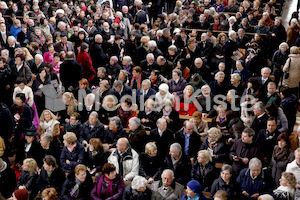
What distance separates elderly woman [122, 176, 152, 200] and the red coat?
174 inches

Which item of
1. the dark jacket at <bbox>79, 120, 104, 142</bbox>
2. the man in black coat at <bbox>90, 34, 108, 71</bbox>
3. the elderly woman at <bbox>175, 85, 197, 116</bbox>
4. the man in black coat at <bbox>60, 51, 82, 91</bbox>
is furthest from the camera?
the man in black coat at <bbox>90, 34, 108, 71</bbox>

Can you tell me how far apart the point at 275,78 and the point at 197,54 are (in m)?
1.96

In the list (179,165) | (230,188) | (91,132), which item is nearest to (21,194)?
(91,132)

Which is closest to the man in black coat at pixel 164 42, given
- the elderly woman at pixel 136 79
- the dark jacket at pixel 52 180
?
the elderly woman at pixel 136 79

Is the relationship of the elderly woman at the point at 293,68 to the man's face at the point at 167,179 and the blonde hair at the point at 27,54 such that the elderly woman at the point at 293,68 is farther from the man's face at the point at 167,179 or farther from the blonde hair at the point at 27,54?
the blonde hair at the point at 27,54

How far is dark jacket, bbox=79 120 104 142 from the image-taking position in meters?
7.99

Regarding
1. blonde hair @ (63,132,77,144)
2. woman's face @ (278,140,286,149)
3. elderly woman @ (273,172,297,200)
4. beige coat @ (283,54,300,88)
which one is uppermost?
beige coat @ (283,54,300,88)

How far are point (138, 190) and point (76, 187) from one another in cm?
99

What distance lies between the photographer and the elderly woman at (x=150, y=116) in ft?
27.5

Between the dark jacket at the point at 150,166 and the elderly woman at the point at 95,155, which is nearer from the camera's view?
the dark jacket at the point at 150,166

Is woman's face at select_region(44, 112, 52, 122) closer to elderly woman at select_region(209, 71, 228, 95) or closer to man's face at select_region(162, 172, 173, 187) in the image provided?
man's face at select_region(162, 172, 173, 187)

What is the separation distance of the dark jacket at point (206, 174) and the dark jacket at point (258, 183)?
54 cm

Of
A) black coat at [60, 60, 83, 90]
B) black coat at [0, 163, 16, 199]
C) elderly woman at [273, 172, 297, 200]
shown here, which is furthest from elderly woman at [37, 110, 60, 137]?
elderly woman at [273, 172, 297, 200]

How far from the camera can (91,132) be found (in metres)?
8.01
